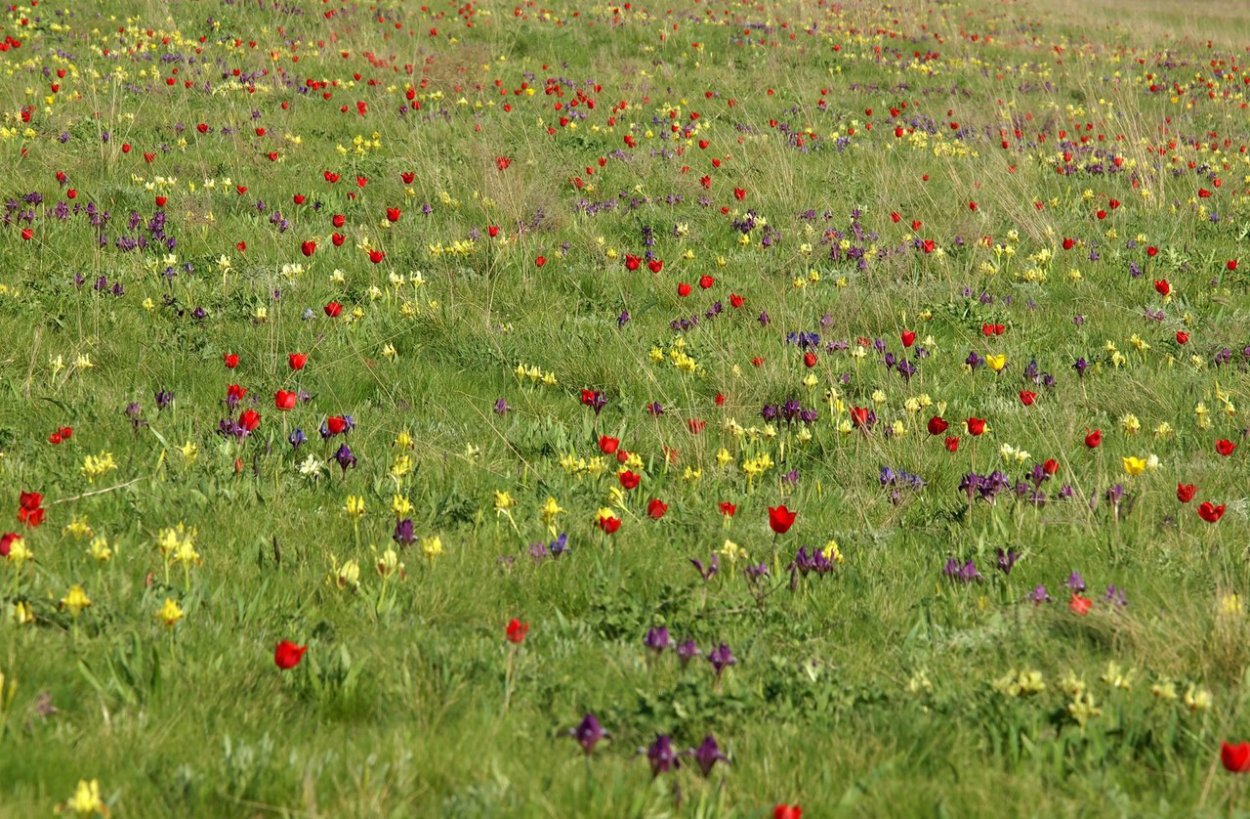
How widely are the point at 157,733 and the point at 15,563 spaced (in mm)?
1080

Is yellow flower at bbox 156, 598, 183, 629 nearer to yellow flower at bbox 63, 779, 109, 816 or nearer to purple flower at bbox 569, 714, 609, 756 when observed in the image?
yellow flower at bbox 63, 779, 109, 816

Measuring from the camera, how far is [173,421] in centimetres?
522

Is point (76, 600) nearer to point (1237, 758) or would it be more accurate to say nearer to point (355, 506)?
point (355, 506)

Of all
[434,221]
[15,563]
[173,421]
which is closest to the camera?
[15,563]

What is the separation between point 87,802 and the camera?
2.38 m

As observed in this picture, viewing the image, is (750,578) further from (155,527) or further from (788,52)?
(788,52)

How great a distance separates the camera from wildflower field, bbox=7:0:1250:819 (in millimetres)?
2963

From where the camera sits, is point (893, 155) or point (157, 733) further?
point (893, 155)

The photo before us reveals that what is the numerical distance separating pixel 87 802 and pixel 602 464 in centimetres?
288

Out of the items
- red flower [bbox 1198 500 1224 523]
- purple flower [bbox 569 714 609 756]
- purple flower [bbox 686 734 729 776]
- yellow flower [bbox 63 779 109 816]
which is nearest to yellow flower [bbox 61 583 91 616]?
yellow flower [bbox 63 779 109 816]

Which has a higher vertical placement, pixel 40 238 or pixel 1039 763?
pixel 40 238

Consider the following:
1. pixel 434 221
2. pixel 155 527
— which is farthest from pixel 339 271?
pixel 155 527

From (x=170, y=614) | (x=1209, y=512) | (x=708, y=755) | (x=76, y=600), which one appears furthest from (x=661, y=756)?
(x=1209, y=512)

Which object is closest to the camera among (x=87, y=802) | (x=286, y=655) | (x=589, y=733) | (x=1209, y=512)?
(x=87, y=802)
